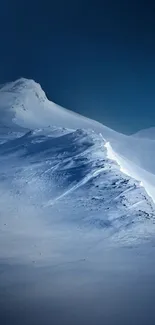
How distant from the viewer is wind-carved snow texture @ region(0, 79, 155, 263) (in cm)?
1825

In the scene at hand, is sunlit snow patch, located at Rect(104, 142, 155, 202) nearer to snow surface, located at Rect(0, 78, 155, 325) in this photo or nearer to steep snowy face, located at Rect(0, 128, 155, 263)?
snow surface, located at Rect(0, 78, 155, 325)

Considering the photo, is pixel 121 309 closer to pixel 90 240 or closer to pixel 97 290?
pixel 97 290

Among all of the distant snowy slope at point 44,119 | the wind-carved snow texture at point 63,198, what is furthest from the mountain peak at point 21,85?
the wind-carved snow texture at point 63,198

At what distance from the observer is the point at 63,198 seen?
2256 centimetres

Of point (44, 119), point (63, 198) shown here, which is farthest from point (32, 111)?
point (63, 198)

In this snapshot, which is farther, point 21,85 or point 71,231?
point 21,85

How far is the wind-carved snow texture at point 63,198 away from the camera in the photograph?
18.2 meters

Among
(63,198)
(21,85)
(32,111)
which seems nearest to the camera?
(63,198)

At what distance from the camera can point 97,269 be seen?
15539 mm

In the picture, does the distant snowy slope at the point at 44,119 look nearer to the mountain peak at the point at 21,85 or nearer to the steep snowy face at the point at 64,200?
the mountain peak at the point at 21,85

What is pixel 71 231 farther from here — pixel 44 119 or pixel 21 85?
pixel 21 85

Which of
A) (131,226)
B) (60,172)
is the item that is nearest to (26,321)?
(131,226)

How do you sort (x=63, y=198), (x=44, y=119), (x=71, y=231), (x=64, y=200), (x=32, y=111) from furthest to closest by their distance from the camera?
(x=32, y=111)
(x=44, y=119)
(x=63, y=198)
(x=64, y=200)
(x=71, y=231)

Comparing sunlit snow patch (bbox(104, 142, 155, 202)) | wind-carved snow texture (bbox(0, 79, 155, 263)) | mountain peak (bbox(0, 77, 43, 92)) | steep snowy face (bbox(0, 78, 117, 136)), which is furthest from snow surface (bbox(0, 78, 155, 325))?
mountain peak (bbox(0, 77, 43, 92))
